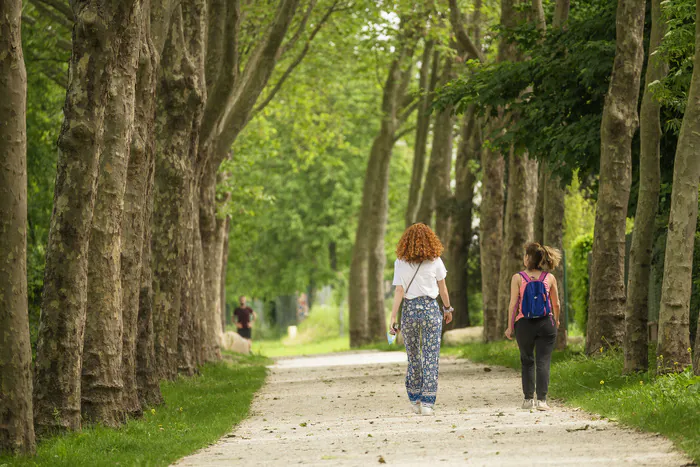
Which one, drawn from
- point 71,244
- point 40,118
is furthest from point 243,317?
point 71,244

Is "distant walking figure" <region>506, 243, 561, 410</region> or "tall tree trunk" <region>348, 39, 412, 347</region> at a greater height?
"tall tree trunk" <region>348, 39, 412, 347</region>

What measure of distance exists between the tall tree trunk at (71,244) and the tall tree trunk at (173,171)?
18.5 feet

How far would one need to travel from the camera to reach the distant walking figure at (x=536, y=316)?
12.8 meters

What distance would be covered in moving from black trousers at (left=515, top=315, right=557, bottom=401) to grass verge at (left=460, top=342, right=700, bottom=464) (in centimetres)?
47

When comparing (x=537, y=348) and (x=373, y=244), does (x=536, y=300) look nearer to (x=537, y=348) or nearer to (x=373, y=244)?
(x=537, y=348)

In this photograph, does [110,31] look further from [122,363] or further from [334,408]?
[334,408]

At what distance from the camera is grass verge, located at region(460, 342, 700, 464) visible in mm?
9516

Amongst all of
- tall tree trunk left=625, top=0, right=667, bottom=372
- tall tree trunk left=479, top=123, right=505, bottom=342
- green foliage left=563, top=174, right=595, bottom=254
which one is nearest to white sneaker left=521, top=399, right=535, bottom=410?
tall tree trunk left=625, top=0, right=667, bottom=372

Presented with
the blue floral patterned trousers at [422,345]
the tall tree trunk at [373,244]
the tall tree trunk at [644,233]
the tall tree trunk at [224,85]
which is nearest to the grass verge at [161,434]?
the blue floral patterned trousers at [422,345]

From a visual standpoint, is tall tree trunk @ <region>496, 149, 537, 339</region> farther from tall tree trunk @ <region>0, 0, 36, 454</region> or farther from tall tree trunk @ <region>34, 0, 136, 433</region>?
tall tree trunk @ <region>0, 0, 36, 454</region>

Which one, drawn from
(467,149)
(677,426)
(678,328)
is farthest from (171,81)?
(467,149)

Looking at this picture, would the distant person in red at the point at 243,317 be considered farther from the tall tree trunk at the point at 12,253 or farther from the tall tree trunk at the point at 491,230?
the tall tree trunk at the point at 12,253

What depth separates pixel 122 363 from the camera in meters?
12.7

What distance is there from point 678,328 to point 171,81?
24.8 feet
